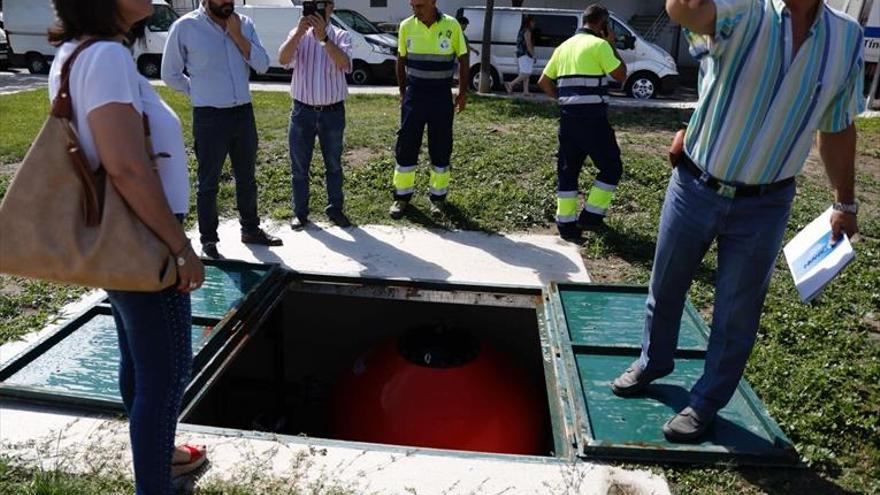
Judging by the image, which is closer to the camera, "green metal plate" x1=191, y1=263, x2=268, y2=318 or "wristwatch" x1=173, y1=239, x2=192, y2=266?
"wristwatch" x1=173, y1=239, x2=192, y2=266

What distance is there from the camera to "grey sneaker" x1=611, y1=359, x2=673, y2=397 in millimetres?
3389

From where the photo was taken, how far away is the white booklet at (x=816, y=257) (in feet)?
8.97

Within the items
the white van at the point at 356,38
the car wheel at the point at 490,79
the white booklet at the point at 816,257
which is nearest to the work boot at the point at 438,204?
the white booklet at the point at 816,257

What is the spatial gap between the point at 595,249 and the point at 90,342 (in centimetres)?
361

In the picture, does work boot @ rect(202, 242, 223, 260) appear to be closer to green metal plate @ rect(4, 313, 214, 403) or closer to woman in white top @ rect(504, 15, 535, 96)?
green metal plate @ rect(4, 313, 214, 403)

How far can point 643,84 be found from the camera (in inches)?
628

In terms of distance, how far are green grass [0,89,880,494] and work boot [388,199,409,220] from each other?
100 mm

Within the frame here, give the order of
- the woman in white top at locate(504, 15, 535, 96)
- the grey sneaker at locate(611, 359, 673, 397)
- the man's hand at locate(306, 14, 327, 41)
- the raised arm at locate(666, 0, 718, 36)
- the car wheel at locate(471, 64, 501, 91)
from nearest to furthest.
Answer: the raised arm at locate(666, 0, 718, 36) < the grey sneaker at locate(611, 359, 673, 397) < the man's hand at locate(306, 14, 327, 41) < the woman in white top at locate(504, 15, 535, 96) < the car wheel at locate(471, 64, 501, 91)

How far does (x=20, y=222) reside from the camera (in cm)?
207

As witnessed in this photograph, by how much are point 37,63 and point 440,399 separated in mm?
20573

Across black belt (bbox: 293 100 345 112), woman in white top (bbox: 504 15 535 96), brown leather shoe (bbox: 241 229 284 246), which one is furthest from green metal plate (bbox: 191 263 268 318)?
woman in white top (bbox: 504 15 535 96)

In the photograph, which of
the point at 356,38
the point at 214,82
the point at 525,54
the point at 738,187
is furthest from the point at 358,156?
the point at 356,38

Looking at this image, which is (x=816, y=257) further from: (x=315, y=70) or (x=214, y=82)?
(x=315, y=70)

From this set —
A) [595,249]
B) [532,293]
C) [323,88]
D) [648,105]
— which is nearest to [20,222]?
[532,293]
